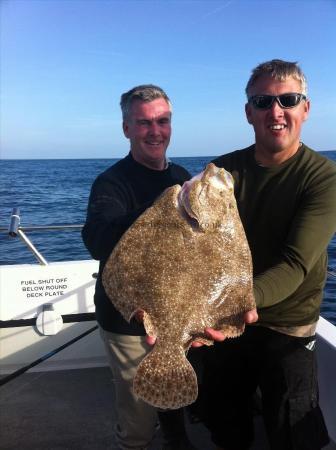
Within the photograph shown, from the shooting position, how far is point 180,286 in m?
2.15

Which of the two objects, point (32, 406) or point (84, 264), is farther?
point (84, 264)

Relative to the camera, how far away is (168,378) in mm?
2209

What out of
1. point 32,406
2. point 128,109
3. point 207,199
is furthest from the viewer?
point 32,406

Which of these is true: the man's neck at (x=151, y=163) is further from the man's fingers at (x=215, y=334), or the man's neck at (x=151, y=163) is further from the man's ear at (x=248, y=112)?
the man's fingers at (x=215, y=334)

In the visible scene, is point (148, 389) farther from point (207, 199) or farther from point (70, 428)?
point (70, 428)

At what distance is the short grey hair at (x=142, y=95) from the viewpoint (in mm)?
2861

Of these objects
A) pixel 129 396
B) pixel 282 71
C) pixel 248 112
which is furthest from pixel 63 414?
pixel 282 71

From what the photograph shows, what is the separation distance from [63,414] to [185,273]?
2.83 meters

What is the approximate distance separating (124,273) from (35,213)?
17.4 meters

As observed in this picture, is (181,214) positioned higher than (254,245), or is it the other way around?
(181,214)

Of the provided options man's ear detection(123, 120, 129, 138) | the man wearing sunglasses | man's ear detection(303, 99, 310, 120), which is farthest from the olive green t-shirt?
man's ear detection(123, 120, 129, 138)

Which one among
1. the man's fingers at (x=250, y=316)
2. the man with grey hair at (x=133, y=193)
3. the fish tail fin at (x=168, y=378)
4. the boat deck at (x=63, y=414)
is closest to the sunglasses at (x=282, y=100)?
the man with grey hair at (x=133, y=193)

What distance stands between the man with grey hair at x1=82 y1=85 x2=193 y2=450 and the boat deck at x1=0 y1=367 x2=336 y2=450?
2.66 ft

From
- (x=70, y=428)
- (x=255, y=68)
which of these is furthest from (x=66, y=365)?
(x=255, y=68)
